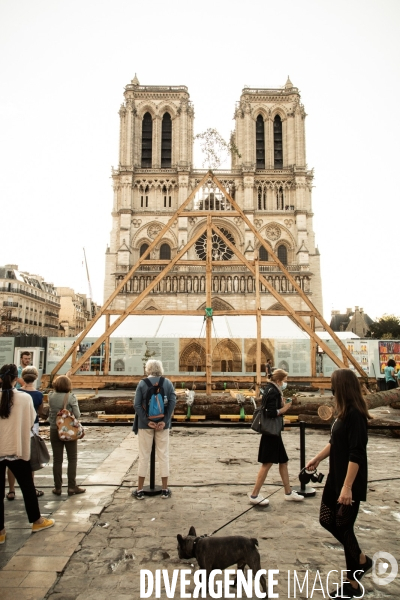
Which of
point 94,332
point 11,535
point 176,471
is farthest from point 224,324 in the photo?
point 11,535

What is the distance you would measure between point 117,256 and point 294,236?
13.5 metres

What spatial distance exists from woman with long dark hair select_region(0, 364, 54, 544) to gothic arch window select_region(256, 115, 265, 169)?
108 feet

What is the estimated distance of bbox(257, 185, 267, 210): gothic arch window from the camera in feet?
107

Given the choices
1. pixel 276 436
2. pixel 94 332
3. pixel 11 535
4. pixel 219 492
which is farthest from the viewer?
pixel 94 332

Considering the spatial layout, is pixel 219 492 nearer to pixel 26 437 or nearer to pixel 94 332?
pixel 26 437

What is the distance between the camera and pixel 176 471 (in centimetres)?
547

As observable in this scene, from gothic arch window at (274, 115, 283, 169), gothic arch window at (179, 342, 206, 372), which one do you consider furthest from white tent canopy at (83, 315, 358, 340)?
gothic arch window at (274, 115, 283, 169)

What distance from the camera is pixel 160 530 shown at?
3518 millimetres

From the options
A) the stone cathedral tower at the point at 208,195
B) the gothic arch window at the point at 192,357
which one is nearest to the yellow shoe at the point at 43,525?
the gothic arch window at the point at 192,357

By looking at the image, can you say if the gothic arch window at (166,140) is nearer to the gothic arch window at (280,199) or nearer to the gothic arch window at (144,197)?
the gothic arch window at (144,197)

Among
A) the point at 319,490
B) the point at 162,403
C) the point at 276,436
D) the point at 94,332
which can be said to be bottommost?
the point at 319,490

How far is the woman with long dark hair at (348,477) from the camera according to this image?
8.46ft

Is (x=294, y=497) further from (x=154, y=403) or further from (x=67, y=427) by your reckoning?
(x=67, y=427)

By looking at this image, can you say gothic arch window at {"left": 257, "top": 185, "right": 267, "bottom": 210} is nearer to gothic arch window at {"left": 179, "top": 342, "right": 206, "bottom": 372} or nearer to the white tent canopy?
gothic arch window at {"left": 179, "top": 342, "right": 206, "bottom": 372}
